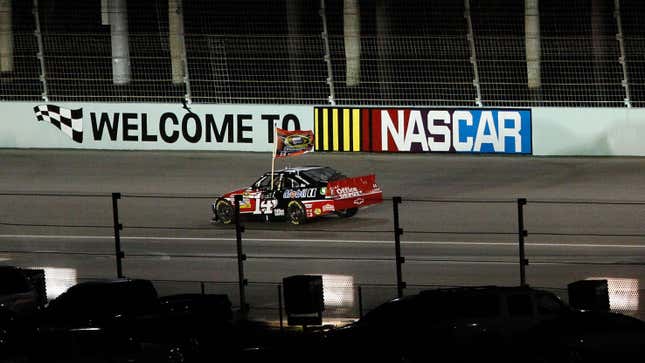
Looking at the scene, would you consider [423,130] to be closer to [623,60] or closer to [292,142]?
[623,60]

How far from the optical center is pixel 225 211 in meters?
27.5

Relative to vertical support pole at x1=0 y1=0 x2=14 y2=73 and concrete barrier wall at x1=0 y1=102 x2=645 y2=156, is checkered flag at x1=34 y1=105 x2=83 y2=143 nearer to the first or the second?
concrete barrier wall at x1=0 y1=102 x2=645 y2=156

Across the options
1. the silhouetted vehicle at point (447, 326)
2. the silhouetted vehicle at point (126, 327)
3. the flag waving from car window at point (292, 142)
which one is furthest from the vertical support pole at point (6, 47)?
the silhouetted vehicle at point (447, 326)

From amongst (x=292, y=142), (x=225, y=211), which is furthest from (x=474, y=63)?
(x=225, y=211)

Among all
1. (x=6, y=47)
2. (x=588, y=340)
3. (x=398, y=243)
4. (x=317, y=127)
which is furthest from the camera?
(x=6, y=47)

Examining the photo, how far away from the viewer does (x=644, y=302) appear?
19672 mm

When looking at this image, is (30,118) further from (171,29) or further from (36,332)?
(36,332)

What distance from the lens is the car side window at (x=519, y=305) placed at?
54.2 ft

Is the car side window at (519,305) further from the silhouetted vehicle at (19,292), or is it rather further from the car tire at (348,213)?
the car tire at (348,213)

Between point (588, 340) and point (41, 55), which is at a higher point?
point (41, 55)

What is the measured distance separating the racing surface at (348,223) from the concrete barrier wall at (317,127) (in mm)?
431

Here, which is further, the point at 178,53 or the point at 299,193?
the point at 178,53

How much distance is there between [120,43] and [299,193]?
1228cm

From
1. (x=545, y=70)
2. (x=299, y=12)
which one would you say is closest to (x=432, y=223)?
(x=545, y=70)
